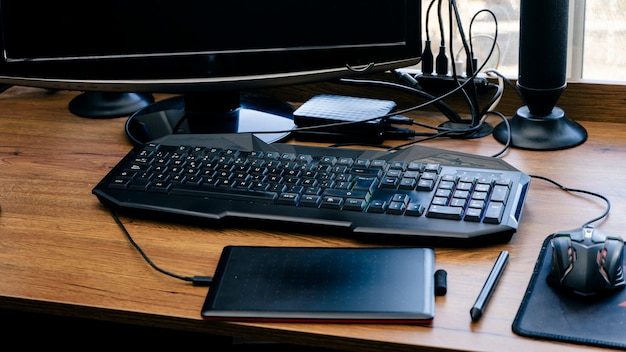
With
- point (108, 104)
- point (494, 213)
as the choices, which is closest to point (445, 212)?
point (494, 213)

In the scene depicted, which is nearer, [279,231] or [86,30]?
[279,231]

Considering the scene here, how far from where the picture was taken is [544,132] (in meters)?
1.06

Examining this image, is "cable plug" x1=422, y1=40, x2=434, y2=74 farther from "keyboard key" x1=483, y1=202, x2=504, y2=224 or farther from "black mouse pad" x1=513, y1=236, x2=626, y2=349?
"black mouse pad" x1=513, y1=236, x2=626, y2=349

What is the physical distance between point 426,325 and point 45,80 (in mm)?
709

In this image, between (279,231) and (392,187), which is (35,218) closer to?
(279,231)

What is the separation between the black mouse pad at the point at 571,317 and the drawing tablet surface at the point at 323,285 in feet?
0.30

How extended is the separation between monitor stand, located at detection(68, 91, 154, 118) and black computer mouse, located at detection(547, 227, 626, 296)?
81 cm

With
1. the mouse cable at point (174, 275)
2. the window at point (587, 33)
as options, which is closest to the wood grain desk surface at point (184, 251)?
the mouse cable at point (174, 275)

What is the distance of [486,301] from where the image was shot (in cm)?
72

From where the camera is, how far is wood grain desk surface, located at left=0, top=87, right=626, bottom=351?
0.70 meters

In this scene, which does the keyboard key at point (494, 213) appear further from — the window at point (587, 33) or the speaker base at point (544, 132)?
Answer: the window at point (587, 33)

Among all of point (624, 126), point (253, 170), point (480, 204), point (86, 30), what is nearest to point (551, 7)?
point (624, 126)

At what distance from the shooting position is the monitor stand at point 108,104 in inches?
50.9

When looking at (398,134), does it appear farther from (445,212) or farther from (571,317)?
(571,317)
